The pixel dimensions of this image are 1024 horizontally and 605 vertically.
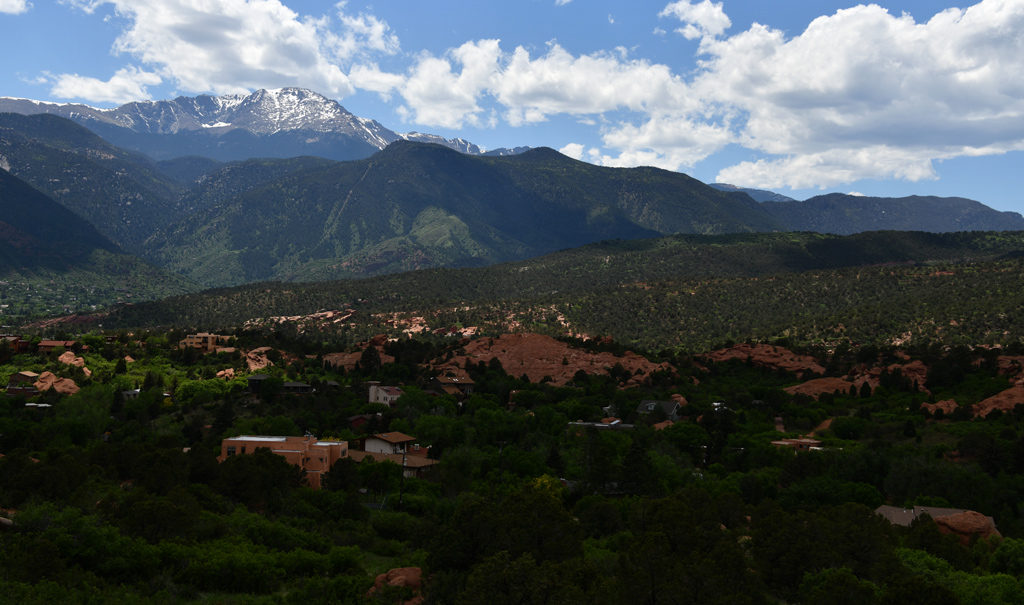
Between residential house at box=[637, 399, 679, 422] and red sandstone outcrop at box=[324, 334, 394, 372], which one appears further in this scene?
red sandstone outcrop at box=[324, 334, 394, 372]

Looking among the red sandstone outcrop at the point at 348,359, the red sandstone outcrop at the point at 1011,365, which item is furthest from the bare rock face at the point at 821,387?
the red sandstone outcrop at the point at 348,359

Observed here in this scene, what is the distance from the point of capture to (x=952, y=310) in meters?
128

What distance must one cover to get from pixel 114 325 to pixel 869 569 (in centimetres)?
18141

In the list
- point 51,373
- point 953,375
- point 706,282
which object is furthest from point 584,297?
point 51,373

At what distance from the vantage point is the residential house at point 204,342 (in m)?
106

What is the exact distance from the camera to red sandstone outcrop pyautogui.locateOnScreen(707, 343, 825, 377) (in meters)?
109

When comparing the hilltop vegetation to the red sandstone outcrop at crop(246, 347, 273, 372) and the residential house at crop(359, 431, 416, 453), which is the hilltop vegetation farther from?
the residential house at crop(359, 431, 416, 453)

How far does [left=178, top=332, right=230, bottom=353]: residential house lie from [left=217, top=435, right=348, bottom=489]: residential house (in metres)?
46.7

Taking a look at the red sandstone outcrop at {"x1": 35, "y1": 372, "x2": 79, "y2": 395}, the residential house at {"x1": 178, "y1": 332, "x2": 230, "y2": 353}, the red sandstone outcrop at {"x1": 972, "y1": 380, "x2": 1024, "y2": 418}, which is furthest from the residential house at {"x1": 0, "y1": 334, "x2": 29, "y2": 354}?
the red sandstone outcrop at {"x1": 972, "y1": 380, "x2": 1024, "y2": 418}

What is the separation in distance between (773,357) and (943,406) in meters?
32.5

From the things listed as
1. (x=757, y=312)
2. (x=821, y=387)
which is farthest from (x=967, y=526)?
(x=757, y=312)

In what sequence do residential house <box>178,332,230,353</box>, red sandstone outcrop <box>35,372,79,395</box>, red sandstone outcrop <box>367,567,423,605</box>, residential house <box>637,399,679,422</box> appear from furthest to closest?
1. residential house <box>178,332,230,353</box>
2. residential house <box>637,399,679,422</box>
3. red sandstone outcrop <box>35,372,79,395</box>
4. red sandstone outcrop <box>367,567,423,605</box>

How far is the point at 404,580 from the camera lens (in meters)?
36.7

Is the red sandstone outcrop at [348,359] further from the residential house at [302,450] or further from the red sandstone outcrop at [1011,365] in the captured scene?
the red sandstone outcrop at [1011,365]
